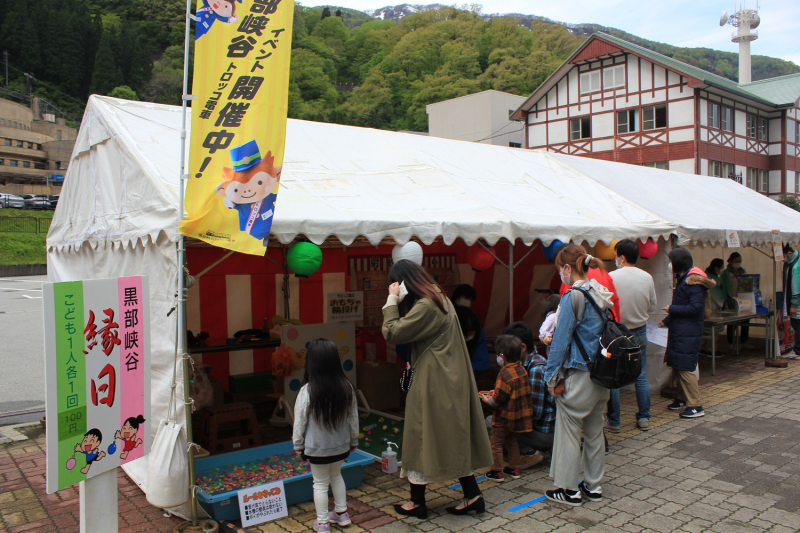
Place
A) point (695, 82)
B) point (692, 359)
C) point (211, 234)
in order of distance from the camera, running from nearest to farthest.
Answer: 1. point (211, 234)
2. point (692, 359)
3. point (695, 82)

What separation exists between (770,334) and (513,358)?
6.80 meters

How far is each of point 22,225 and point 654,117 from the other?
32.6 m

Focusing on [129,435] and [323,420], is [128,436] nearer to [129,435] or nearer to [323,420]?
[129,435]

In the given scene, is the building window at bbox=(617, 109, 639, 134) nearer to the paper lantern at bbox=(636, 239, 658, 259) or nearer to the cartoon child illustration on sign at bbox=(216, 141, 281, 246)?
the paper lantern at bbox=(636, 239, 658, 259)

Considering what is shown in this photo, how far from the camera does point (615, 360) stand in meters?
3.74

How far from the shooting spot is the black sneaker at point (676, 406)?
641 centimetres

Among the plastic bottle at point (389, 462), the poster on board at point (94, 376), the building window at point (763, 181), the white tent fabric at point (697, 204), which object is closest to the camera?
the poster on board at point (94, 376)

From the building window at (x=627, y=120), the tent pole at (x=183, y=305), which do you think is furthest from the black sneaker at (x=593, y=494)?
the building window at (x=627, y=120)

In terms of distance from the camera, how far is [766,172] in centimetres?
2839

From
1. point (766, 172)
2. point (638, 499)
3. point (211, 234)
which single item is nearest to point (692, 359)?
point (638, 499)

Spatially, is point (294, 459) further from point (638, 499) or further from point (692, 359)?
point (692, 359)

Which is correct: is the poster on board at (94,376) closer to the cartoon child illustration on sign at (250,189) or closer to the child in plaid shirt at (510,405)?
the cartoon child illustration on sign at (250,189)

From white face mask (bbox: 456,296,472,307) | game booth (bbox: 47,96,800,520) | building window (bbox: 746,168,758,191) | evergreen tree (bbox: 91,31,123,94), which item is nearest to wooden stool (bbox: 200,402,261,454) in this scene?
game booth (bbox: 47,96,800,520)

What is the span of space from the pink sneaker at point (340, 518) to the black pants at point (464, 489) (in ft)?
1.45
